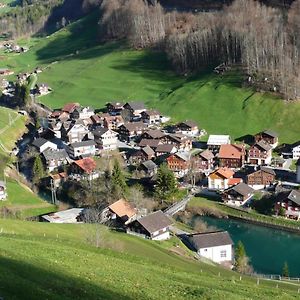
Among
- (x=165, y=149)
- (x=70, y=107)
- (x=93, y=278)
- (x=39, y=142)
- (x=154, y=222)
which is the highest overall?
(x=93, y=278)

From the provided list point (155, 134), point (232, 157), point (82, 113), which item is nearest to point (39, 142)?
point (82, 113)

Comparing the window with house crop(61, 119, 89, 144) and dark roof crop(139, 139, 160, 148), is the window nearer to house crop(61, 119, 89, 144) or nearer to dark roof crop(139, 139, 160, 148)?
dark roof crop(139, 139, 160, 148)

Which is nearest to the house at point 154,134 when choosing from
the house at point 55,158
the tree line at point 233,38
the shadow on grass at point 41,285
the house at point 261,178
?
the house at point 55,158

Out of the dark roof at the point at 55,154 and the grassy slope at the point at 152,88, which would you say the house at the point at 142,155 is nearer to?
the dark roof at the point at 55,154

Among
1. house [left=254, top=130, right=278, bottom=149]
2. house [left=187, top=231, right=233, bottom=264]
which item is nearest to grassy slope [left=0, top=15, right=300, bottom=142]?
house [left=254, top=130, right=278, bottom=149]

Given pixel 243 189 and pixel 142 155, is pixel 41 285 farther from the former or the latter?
pixel 142 155

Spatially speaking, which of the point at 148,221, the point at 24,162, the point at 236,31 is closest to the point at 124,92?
the point at 236,31
